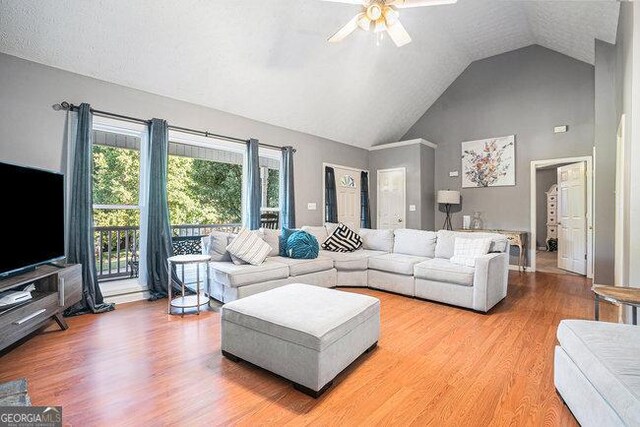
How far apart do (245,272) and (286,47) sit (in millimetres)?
2930

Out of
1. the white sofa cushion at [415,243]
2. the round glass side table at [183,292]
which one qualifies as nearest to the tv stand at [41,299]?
the round glass side table at [183,292]

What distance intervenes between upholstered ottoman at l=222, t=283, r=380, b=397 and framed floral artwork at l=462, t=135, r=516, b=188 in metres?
4.79

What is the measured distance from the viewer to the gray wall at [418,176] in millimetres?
6277

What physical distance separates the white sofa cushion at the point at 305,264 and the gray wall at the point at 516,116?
356 centimetres

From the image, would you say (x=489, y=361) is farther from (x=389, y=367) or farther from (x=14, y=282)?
(x=14, y=282)

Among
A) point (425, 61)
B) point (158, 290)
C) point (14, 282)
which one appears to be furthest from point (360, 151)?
point (14, 282)

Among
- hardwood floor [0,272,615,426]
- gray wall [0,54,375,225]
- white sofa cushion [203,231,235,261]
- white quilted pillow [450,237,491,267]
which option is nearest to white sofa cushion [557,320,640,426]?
hardwood floor [0,272,615,426]

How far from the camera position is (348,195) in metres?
6.59

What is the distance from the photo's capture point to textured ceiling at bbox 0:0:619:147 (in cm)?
291

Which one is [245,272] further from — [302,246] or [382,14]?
[382,14]

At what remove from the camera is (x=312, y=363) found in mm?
1771

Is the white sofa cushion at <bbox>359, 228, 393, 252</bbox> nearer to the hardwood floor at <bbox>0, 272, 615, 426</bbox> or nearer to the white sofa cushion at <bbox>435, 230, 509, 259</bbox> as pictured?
the white sofa cushion at <bbox>435, 230, 509, 259</bbox>

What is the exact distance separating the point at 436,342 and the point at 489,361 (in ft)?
1.38

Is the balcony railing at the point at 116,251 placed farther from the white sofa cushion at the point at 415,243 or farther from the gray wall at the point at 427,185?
the gray wall at the point at 427,185
